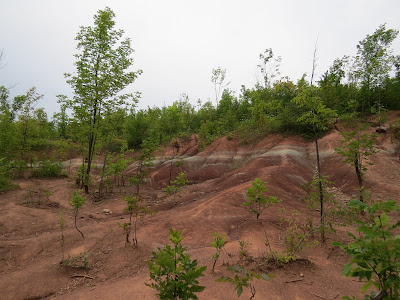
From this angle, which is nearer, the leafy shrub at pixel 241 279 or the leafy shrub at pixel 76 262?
the leafy shrub at pixel 241 279

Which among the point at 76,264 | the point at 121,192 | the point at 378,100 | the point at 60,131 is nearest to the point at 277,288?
the point at 76,264

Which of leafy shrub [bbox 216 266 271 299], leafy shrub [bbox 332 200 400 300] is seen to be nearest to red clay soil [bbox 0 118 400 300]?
leafy shrub [bbox 216 266 271 299]

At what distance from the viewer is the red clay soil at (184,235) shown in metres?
4.41

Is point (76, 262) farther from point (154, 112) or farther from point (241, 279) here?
point (154, 112)

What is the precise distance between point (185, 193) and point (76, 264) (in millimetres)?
8870

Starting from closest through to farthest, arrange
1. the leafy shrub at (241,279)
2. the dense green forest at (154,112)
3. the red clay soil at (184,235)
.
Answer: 1. the leafy shrub at (241,279)
2. the red clay soil at (184,235)
3. the dense green forest at (154,112)

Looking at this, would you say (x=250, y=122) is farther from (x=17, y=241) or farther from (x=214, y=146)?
(x=17, y=241)

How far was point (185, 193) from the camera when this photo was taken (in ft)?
46.3

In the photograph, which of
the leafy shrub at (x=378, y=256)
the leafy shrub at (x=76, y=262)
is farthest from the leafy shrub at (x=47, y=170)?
the leafy shrub at (x=378, y=256)

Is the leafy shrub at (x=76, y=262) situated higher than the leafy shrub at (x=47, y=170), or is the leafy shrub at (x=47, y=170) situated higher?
the leafy shrub at (x=47, y=170)

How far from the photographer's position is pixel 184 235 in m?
7.47

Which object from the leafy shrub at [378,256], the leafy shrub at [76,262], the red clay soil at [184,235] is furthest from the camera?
the leafy shrub at [76,262]

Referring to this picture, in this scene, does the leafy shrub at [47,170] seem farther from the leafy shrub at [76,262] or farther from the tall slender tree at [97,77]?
the leafy shrub at [76,262]

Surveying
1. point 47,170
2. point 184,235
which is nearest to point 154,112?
point 47,170
